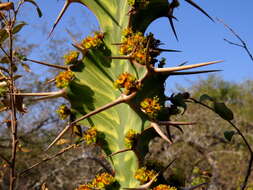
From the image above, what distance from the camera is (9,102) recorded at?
171 centimetres

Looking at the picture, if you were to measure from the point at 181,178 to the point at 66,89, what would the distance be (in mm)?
575

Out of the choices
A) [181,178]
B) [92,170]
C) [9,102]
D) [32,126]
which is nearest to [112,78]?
[181,178]

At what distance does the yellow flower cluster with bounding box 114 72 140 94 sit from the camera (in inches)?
44.1

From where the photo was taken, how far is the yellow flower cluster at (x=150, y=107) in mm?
1108

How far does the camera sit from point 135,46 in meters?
1.14

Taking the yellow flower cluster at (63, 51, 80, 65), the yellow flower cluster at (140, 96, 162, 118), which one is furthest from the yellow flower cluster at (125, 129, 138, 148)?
the yellow flower cluster at (63, 51, 80, 65)

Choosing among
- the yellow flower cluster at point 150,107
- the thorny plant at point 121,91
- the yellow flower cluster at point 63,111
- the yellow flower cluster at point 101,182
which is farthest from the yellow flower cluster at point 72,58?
the yellow flower cluster at point 101,182

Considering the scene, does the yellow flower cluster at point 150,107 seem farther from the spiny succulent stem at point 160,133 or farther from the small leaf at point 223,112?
the small leaf at point 223,112

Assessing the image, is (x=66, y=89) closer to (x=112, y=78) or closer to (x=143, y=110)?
(x=112, y=78)

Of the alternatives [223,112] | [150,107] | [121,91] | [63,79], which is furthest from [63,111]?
[223,112]

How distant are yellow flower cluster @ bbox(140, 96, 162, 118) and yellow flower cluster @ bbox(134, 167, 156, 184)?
19 centimetres

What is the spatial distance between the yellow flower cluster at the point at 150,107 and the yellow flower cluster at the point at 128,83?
6cm

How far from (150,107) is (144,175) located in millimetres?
233

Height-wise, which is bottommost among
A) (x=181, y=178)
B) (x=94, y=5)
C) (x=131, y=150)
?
(x=181, y=178)
